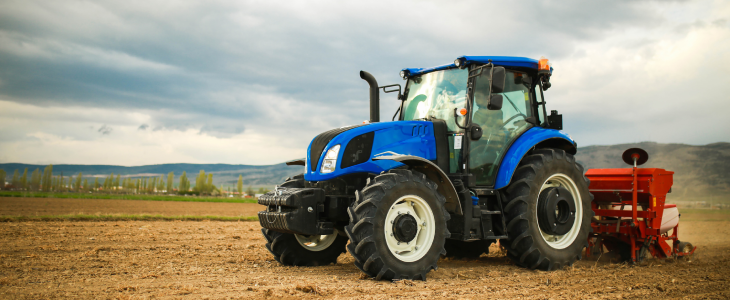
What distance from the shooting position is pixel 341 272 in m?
6.08

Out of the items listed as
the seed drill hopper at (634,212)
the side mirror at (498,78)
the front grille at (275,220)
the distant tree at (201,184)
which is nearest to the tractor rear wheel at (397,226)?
the front grille at (275,220)

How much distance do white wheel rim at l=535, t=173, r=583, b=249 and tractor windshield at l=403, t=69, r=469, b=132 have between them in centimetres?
167

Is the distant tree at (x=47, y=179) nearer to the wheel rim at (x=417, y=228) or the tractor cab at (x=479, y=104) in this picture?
the tractor cab at (x=479, y=104)

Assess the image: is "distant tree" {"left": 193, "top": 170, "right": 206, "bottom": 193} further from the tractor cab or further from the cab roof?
the tractor cab

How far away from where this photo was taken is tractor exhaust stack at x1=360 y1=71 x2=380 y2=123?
6.78m

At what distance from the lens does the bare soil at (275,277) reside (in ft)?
15.6

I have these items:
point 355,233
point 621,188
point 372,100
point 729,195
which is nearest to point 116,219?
point 372,100

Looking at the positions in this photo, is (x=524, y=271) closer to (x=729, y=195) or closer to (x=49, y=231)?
(x=49, y=231)

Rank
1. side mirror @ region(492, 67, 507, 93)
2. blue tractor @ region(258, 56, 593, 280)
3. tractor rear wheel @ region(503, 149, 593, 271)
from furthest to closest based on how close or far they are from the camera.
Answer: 1. tractor rear wheel @ region(503, 149, 593, 271)
2. side mirror @ region(492, 67, 507, 93)
3. blue tractor @ region(258, 56, 593, 280)

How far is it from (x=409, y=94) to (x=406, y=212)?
2.23m

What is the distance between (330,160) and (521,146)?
8.49ft

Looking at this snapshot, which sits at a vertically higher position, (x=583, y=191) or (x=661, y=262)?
(x=583, y=191)

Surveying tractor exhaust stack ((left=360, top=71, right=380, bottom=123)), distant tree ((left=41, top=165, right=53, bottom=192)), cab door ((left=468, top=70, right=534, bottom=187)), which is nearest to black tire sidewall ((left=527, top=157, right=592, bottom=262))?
cab door ((left=468, top=70, right=534, bottom=187))

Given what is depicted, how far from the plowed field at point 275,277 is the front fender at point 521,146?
4.00 feet
